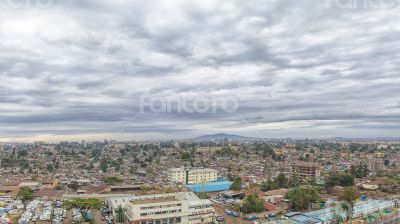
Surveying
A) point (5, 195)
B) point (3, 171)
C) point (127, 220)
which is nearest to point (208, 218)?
point (127, 220)

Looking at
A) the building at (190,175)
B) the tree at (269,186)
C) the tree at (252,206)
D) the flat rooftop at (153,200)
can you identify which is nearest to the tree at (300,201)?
the tree at (252,206)

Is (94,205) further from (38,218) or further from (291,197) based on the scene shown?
(291,197)

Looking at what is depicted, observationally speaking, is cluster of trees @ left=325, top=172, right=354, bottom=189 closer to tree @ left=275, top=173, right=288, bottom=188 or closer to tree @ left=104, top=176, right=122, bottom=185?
tree @ left=275, top=173, right=288, bottom=188

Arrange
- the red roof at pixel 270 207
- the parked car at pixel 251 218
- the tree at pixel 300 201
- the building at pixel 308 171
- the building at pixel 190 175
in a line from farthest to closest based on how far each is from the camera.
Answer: the building at pixel 308 171 → the building at pixel 190 175 → the red roof at pixel 270 207 → the tree at pixel 300 201 → the parked car at pixel 251 218

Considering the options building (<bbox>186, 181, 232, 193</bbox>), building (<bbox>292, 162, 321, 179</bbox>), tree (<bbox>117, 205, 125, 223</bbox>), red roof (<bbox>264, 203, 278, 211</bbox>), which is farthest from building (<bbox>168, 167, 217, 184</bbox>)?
tree (<bbox>117, 205, 125, 223</bbox>)

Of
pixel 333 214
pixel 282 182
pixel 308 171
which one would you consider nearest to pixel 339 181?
pixel 282 182

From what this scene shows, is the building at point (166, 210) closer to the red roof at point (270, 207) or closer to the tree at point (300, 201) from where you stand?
the red roof at point (270, 207)

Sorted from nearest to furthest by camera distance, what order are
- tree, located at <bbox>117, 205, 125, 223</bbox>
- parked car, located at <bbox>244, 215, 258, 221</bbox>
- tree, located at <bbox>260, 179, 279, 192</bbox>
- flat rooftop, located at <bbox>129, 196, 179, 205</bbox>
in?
1. flat rooftop, located at <bbox>129, 196, 179, 205</bbox>
2. tree, located at <bbox>117, 205, 125, 223</bbox>
3. parked car, located at <bbox>244, 215, 258, 221</bbox>
4. tree, located at <bbox>260, 179, 279, 192</bbox>

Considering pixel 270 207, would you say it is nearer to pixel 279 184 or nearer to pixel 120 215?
pixel 279 184
